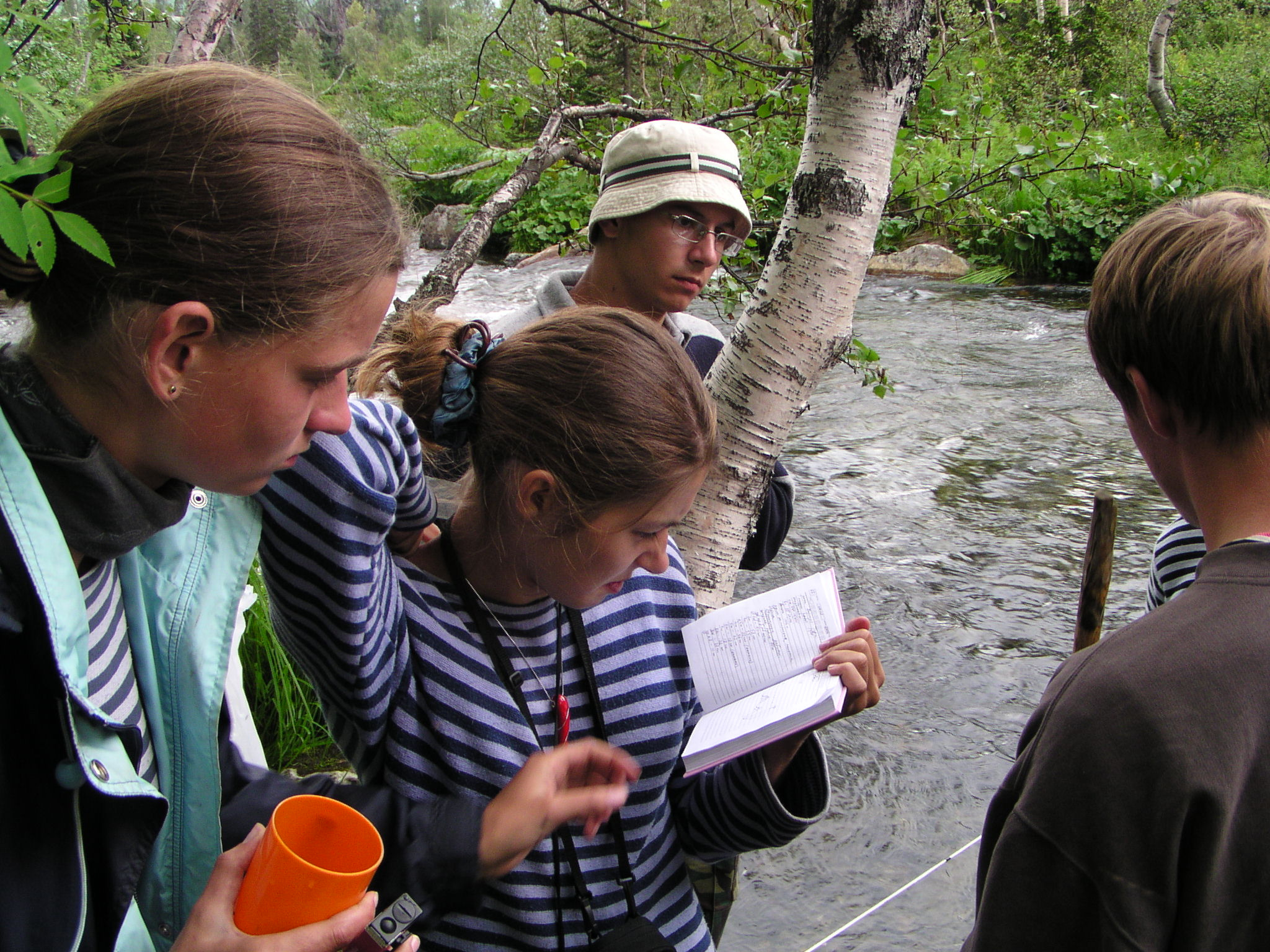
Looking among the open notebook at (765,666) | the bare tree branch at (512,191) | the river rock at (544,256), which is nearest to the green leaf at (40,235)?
the open notebook at (765,666)

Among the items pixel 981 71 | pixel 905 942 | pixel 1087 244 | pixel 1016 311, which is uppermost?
pixel 981 71

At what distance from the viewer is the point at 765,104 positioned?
12.1 ft

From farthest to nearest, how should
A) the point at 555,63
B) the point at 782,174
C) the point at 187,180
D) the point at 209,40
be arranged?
the point at 782,174
the point at 555,63
the point at 209,40
the point at 187,180

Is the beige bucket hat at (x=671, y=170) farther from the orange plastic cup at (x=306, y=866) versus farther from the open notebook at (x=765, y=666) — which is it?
the orange plastic cup at (x=306, y=866)

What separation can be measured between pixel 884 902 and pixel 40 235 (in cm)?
262

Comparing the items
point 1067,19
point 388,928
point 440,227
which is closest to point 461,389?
point 388,928

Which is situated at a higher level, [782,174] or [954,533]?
[782,174]

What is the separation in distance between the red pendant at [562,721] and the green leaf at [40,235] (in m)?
0.88

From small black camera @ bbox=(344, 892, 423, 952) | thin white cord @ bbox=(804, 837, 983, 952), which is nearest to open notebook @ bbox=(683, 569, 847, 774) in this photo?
small black camera @ bbox=(344, 892, 423, 952)

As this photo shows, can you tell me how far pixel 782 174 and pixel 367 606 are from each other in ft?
12.1

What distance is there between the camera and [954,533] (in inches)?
210

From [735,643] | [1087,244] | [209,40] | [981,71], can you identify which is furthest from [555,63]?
[1087,244]

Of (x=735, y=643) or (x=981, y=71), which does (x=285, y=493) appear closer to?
(x=735, y=643)

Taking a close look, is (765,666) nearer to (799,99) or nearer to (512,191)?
(512,191)
